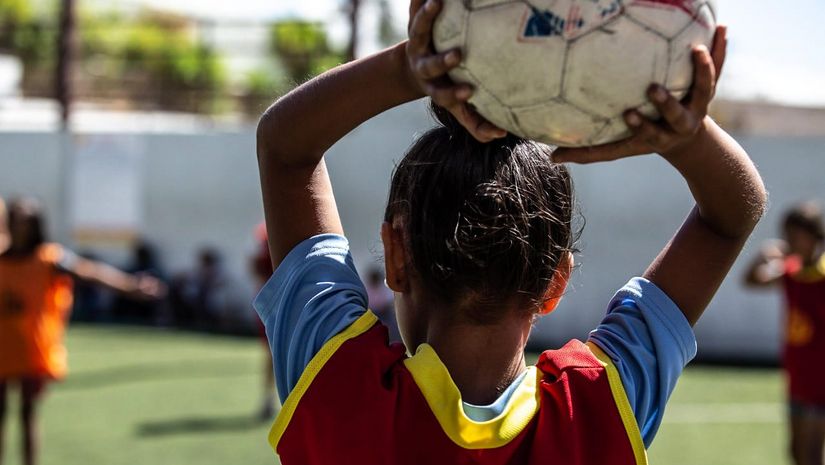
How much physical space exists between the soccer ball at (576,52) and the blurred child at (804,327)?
5.16 meters

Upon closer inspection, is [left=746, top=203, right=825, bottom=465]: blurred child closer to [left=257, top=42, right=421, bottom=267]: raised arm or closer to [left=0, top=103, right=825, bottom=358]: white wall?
[left=257, top=42, right=421, bottom=267]: raised arm

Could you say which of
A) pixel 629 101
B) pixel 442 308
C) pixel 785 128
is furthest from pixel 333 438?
pixel 785 128

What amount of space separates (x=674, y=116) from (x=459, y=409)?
498 mm

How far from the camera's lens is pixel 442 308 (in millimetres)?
1535

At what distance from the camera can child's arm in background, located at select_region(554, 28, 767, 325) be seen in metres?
1.26

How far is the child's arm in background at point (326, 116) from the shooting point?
4.31 feet

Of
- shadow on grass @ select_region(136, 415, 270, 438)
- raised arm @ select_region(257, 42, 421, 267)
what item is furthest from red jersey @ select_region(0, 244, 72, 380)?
raised arm @ select_region(257, 42, 421, 267)

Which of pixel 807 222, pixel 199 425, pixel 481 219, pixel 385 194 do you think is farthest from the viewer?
pixel 385 194

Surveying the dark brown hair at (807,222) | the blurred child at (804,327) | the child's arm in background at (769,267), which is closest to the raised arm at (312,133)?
the blurred child at (804,327)

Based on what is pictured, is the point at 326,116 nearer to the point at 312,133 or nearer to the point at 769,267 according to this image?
the point at 312,133

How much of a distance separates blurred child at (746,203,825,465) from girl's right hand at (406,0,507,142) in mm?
5195

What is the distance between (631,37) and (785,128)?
16.8 meters

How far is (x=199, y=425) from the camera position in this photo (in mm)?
8336

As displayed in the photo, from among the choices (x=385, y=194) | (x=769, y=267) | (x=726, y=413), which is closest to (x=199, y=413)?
(x=726, y=413)
